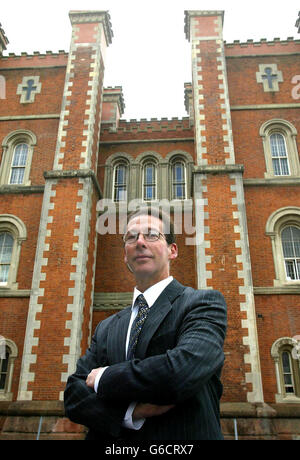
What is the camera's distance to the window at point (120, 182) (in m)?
15.3

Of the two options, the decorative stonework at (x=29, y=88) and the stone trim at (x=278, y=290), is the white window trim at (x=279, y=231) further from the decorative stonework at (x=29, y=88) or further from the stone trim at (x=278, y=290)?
the decorative stonework at (x=29, y=88)

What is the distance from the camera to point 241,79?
50.6 ft

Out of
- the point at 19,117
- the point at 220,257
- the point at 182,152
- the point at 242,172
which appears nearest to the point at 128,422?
the point at 220,257

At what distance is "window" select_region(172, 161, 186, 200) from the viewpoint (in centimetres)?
1509

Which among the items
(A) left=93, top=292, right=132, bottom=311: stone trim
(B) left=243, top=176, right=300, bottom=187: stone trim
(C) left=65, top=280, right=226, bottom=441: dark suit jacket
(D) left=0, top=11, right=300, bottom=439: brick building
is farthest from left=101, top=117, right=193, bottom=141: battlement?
(C) left=65, top=280, right=226, bottom=441: dark suit jacket

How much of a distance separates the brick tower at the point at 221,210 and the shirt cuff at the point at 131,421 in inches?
353

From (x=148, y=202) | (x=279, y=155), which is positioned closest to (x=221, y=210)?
(x=148, y=202)

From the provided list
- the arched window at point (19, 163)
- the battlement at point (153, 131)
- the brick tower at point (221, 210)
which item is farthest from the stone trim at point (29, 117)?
the brick tower at point (221, 210)

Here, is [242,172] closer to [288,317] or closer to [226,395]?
[288,317]

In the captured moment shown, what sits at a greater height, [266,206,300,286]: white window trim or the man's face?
[266,206,300,286]: white window trim

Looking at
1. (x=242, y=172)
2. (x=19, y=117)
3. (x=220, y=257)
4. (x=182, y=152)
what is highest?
(x=19, y=117)

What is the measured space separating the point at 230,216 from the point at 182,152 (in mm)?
4786

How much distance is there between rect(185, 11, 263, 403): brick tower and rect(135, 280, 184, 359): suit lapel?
874 cm

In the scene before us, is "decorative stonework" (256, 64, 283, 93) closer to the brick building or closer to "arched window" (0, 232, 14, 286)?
the brick building
